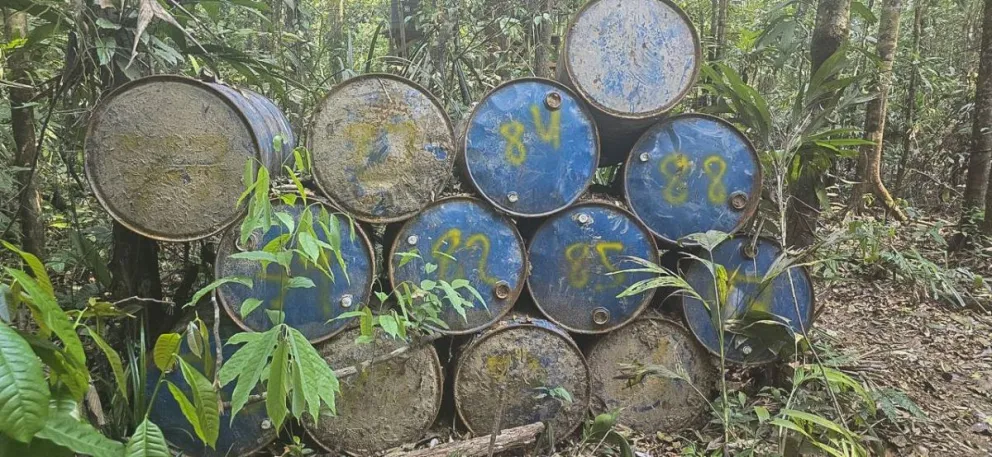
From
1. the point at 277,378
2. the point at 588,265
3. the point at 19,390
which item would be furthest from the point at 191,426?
the point at 588,265

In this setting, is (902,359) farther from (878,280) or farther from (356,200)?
(356,200)

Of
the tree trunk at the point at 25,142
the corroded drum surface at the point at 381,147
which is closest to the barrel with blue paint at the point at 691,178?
the corroded drum surface at the point at 381,147

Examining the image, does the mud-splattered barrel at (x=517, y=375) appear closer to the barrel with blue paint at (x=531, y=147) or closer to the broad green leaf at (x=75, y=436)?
the barrel with blue paint at (x=531, y=147)

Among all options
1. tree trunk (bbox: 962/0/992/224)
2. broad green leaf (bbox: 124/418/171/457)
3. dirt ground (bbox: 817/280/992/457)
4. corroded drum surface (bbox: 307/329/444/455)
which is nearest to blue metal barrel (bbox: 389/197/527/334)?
corroded drum surface (bbox: 307/329/444/455)

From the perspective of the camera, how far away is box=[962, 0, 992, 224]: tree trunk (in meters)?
4.33

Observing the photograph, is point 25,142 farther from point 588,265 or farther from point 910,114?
point 910,114

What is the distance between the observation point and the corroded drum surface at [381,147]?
2.32 meters

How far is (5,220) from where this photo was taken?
2805 mm

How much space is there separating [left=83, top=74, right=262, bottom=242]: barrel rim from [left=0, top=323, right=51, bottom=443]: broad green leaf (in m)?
1.21

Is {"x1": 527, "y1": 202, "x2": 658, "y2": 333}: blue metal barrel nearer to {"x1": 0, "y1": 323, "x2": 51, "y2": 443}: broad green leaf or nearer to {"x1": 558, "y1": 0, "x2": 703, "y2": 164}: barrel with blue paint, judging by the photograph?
{"x1": 558, "y1": 0, "x2": 703, "y2": 164}: barrel with blue paint

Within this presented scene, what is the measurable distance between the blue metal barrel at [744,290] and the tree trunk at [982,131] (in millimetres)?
2857

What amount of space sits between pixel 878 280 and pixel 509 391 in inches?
134

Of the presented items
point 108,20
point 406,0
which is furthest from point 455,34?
point 108,20

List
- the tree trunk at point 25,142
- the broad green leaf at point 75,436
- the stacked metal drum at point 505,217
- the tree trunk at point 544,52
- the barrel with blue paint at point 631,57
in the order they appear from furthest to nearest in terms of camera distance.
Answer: the tree trunk at point 544,52 < the tree trunk at point 25,142 < the barrel with blue paint at point 631,57 < the stacked metal drum at point 505,217 < the broad green leaf at point 75,436
